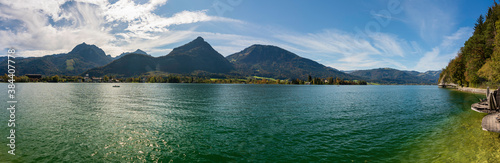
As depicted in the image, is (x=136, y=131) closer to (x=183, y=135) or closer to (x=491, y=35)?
(x=183, y=135)

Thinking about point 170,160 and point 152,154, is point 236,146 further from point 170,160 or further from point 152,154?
point 152,154

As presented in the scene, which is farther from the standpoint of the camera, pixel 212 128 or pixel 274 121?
pixel 274 121

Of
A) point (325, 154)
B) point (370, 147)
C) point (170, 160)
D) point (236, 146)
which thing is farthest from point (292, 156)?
point (170, 160)

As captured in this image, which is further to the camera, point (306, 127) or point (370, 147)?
point (306, 127)

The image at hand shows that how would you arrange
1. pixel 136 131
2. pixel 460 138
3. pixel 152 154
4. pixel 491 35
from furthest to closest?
pixel 491 35, pixel 136 131, pixel 460 138, pixel 152 154

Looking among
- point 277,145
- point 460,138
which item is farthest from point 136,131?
point 460,138

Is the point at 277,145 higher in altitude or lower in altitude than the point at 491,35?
lower

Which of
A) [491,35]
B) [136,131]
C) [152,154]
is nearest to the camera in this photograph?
[152,154]

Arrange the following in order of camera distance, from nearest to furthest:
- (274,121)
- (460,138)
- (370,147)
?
(370,147), (460,138), (274,121)

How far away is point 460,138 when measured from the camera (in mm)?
22703

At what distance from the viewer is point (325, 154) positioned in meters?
18.2

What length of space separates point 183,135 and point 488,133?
3635 cm

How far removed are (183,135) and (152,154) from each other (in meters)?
6.71

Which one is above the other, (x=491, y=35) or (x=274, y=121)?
(x=491, y=35)
